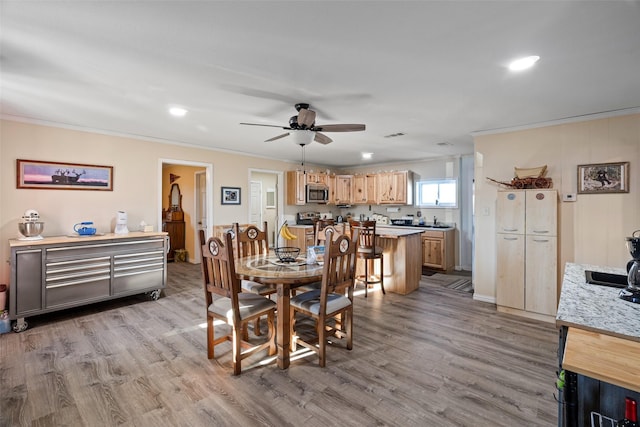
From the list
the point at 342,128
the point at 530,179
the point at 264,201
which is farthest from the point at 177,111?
the point at 264,201

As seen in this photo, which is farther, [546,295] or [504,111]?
[546,295]

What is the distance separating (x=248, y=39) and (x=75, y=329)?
3549 millimetres

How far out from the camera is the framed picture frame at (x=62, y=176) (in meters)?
3.62

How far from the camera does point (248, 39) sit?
188 centimetres

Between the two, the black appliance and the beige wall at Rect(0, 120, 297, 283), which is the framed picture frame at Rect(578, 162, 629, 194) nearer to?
the black appliance

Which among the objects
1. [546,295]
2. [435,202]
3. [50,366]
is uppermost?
[435,202]

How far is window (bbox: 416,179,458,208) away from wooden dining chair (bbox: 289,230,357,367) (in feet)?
14.8

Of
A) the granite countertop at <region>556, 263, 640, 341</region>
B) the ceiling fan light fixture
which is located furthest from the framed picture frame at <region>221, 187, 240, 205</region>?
the granite countertop at <region>556, 263, 640, 341</region>

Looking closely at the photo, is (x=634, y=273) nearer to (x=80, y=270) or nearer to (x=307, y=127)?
(x=307, y=127)

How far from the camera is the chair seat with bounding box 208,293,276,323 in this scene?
8.04ft

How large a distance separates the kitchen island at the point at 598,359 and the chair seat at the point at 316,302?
159cm

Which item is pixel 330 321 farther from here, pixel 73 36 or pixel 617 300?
pixel 73 36

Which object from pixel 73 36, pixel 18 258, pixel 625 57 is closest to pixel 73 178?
pixel 18 258

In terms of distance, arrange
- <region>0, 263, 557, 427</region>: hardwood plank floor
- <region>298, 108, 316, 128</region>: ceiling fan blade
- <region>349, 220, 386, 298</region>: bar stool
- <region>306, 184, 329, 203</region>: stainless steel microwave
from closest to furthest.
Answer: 1. <region>0, 263, 557, 427</region>: hardwood plank floor
2. <region>298, 108, 316, 128</region>: ceiling fan blade
3. <region>349, 220, 386, 298</region>: bar stool
4. <region>306, 184, 329, 203</region>: stainless steel microwave
